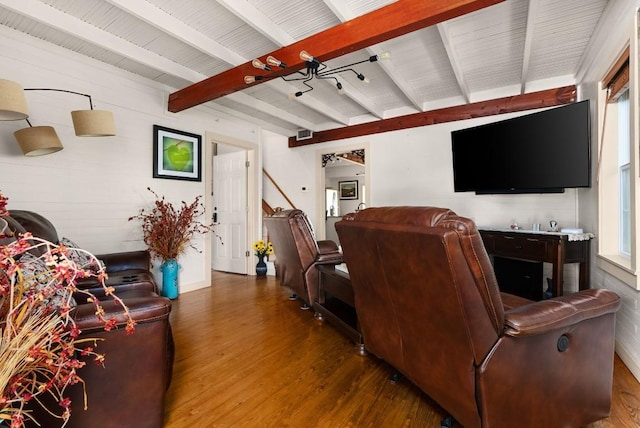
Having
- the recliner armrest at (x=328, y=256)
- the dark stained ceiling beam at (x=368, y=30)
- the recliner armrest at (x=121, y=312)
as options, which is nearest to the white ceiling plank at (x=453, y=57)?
the dark stained ceiling beam at (x=368, y=30)

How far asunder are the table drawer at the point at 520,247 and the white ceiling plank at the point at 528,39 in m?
1.77

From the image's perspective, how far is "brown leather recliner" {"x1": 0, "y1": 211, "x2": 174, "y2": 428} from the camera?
121cm

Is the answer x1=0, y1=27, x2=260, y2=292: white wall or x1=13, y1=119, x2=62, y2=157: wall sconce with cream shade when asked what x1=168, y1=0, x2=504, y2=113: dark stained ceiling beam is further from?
x1=13, y1=119, x2=62, y2=157: wall sconce with cream shade

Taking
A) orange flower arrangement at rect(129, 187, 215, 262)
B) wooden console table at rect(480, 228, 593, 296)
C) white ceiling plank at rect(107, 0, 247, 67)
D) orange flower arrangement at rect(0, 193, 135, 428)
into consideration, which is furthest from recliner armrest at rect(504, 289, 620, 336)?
orange flower arrangement at rect(129, 187, 215, 262)

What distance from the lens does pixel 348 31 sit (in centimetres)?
236

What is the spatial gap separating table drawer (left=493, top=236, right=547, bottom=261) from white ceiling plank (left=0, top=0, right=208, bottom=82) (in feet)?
12.6

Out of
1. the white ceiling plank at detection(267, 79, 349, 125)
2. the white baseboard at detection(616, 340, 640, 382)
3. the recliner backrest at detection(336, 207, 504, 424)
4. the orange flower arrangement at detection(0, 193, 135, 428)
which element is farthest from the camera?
the white ceiling plank at detection(267, 79, 349, 125)

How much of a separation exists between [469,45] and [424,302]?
9.16 ft

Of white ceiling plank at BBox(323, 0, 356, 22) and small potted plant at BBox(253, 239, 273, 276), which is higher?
white ceiling plank at BBox(323, 0, 356, 22)

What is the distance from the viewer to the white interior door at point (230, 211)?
17.1 feet

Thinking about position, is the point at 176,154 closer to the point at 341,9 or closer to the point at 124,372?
the point at 341,9

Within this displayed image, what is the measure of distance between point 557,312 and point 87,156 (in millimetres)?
3940

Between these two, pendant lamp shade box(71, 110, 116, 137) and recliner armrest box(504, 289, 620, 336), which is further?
pendant lamp shade box(71, 110, 116, 137)

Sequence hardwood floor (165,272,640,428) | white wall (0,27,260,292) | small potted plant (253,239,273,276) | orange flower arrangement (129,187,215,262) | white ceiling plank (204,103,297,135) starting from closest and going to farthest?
1. hardwood floor (165,272,640,428)
2. white wall (0,27,260,292)
3. orange flower arrangement (129,187,215,262)
4. white ceiling plank (204,103,297,135)
5. small potted plant (253,239,273,276)
